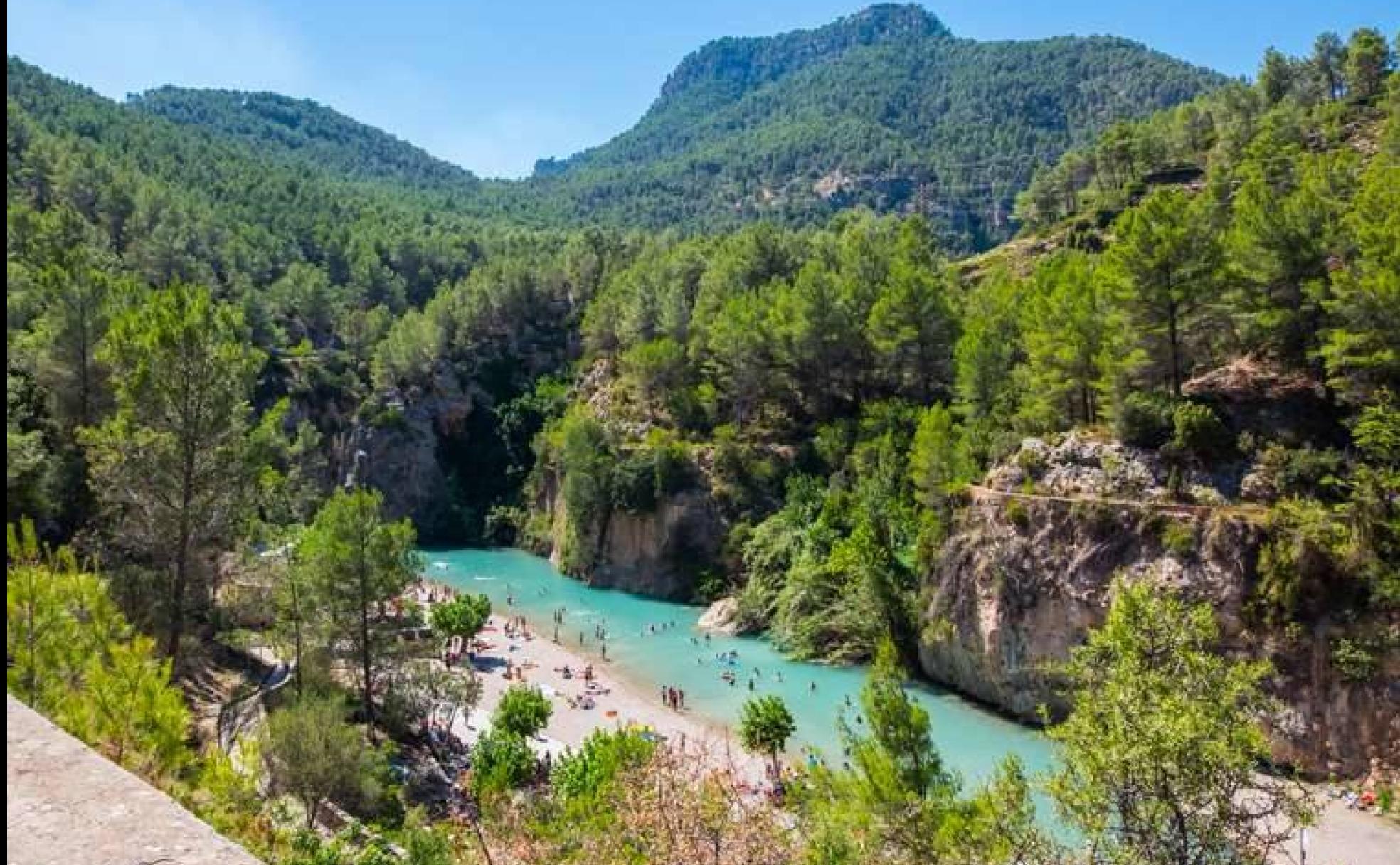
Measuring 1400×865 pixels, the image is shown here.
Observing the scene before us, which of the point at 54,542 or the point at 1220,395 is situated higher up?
the point at 1220,395

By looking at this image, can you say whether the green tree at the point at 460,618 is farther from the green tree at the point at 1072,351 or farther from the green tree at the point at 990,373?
the green tree at the point at 1072,351

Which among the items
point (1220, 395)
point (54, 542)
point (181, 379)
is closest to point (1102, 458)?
point (1220, 395)

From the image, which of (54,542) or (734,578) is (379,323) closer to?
(734,578)

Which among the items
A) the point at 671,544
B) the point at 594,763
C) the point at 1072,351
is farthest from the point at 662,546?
the point at 594,763

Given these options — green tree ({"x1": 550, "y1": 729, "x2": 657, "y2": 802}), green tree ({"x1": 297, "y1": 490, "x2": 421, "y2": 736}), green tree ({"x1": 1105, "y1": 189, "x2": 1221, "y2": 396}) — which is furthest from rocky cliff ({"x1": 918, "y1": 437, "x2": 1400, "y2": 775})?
green tree ({"x1": 297, "y1": 490, "x2": 421, "y2": 736})

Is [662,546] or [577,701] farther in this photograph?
[662,546]

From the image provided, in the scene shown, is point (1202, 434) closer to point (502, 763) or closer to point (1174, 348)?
point (1174, 348)

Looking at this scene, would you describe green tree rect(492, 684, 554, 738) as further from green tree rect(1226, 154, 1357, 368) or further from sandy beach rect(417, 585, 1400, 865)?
green tree rect(1226, 154, 1357, 368)
